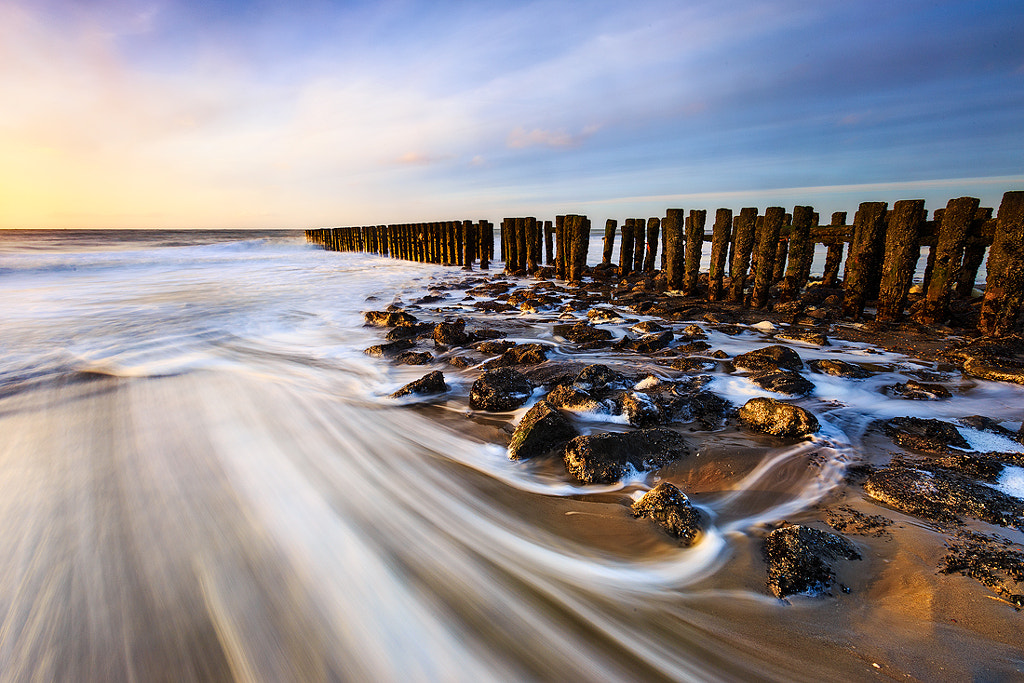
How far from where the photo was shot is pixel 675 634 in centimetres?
153

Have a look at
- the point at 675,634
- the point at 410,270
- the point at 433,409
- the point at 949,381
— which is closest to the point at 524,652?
the point at 675,634

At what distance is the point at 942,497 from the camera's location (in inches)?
77.7

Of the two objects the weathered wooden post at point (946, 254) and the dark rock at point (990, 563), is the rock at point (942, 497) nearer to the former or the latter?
the dark rock at point (990, 563)

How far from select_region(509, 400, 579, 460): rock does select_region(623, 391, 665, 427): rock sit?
0.46 meters

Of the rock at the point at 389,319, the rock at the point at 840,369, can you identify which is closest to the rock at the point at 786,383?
the rock at the point at 840,369

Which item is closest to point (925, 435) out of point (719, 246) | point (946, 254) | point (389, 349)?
point (946, 254)

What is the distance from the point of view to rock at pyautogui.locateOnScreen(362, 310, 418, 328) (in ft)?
21.0

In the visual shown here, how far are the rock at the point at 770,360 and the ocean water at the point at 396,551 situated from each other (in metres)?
0.29

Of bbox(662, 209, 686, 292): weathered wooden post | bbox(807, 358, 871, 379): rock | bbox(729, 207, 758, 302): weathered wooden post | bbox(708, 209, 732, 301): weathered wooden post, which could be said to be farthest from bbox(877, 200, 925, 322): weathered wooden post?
bbox(662, 209, 686, 292): weathered wooden post

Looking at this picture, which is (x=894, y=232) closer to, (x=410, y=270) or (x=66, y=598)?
(x=66, y=598)

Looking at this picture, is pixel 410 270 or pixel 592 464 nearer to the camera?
pixel 592 464

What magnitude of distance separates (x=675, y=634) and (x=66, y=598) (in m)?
2.36

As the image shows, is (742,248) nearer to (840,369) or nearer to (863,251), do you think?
(863,251)

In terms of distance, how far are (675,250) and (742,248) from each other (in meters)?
1.50
